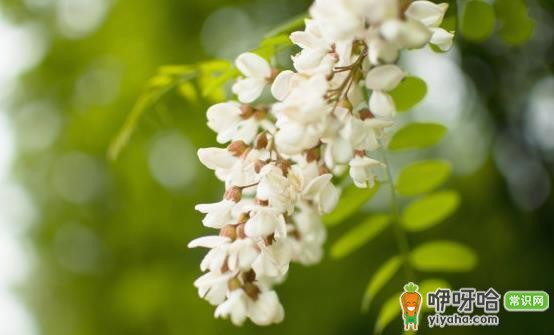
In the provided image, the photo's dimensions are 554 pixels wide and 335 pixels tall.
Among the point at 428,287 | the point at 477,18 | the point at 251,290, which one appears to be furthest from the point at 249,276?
the point at 477,18

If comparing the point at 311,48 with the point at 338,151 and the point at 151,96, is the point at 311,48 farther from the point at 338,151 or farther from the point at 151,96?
the point at 151,96

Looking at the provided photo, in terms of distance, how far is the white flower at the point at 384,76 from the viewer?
0.58 metres

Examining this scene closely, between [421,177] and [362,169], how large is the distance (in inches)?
13.6

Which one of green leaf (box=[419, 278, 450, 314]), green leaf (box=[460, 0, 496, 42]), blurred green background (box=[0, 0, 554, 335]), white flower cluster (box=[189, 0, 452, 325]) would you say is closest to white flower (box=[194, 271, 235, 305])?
white flower cluster (box=[189, 0, 452, 325])

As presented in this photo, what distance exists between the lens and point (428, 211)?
1.01m

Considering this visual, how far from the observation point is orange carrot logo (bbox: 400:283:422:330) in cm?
86

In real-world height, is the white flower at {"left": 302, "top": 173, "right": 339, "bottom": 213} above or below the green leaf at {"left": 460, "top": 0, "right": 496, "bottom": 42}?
above

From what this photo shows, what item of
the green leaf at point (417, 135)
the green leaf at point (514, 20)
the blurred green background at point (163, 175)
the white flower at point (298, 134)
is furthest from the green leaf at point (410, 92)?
the blurred green background at point (163, 175)

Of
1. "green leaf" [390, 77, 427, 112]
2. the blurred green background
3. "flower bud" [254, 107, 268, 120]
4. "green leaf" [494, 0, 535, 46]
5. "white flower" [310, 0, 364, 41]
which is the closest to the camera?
"white flower" [310, 0, 364, 41]

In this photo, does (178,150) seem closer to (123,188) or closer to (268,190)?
(123,188)

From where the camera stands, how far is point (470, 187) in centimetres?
206

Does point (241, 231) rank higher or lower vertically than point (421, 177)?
higher

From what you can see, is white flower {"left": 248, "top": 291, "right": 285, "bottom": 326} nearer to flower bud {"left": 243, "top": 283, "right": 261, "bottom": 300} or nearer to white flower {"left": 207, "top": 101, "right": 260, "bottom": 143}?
flower bud {"left": 243, "top": 283, "right": 261, "bottom": 300}

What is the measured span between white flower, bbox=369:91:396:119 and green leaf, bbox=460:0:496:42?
0.35 meters
